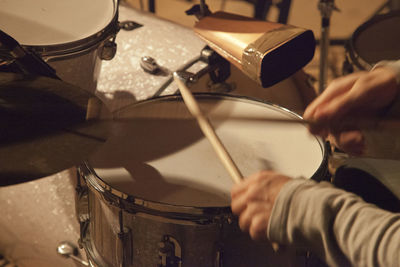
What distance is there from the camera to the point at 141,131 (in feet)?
2.92

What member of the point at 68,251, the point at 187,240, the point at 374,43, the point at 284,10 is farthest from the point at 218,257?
the point at 284,10

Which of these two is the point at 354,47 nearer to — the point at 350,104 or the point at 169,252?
the point at 350,104

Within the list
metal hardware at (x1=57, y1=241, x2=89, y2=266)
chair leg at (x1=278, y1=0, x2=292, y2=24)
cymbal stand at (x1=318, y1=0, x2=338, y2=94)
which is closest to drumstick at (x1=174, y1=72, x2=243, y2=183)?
metal hardware at (x1=57, y1=241, x2=89, y2=266)

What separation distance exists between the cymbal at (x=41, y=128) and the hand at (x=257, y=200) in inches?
8.4

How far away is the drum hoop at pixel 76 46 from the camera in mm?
983

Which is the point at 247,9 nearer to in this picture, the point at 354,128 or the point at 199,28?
the point at 199,28

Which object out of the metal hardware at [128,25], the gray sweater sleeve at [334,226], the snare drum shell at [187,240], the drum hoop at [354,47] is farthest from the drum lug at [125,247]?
the metal hardware at [128,25]

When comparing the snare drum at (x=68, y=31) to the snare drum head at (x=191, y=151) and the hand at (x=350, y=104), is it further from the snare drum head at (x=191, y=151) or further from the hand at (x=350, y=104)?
the hand at (x=350, y=104)

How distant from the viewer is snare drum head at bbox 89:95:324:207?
768 mm

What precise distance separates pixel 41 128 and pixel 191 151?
10.0 inches

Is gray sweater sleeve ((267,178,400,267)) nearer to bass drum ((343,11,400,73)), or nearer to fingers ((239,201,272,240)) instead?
fingers ((239,201,272,240))

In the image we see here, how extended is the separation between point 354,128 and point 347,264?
25cm

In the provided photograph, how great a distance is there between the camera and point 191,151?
843mm

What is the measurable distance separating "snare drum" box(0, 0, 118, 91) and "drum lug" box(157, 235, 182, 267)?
48 cm
